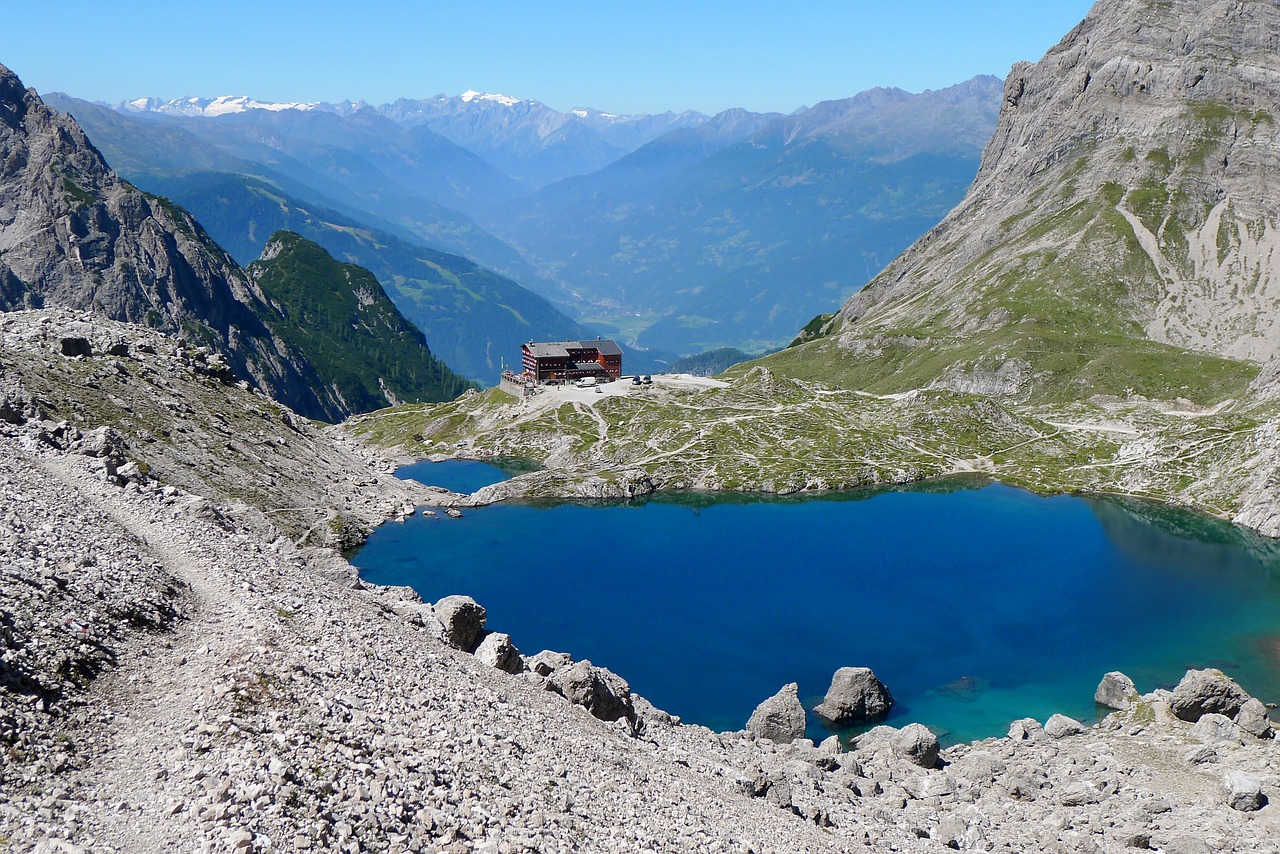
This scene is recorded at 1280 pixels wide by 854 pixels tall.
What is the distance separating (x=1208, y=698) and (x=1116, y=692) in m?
10.5

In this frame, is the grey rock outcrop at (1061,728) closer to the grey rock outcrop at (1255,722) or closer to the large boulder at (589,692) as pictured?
the grey rock outcrop at (1255,722)

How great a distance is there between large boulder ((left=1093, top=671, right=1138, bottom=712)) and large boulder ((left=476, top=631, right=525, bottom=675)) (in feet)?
183

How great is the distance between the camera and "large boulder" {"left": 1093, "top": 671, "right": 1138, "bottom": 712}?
80.7 metres

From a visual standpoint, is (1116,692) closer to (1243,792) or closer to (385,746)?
(1243,792)

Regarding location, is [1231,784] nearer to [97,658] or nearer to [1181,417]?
[97,658]

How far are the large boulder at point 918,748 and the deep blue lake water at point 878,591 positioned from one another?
12104 mm

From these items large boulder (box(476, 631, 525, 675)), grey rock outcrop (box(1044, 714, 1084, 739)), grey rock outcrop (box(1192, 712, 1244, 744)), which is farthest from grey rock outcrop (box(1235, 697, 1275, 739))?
large boulder (box(476, 631, 525, 675))

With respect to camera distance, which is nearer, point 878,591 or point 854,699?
point 854,699

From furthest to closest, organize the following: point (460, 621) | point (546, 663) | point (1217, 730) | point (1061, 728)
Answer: point (1061, 728), point (1217, 730), point (546, 663), point (460, 621)

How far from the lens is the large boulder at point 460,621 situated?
5741 cm

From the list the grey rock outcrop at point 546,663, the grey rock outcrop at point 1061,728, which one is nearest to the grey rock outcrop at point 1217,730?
the grey rock outcrop at point 1061,728

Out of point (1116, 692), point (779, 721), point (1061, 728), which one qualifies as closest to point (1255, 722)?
point (1061, 728)

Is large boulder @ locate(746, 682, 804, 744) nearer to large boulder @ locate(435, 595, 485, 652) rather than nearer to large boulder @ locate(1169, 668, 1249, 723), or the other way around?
large boulder @ locate(435, 595, 485, 652)

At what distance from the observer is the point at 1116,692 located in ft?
268
